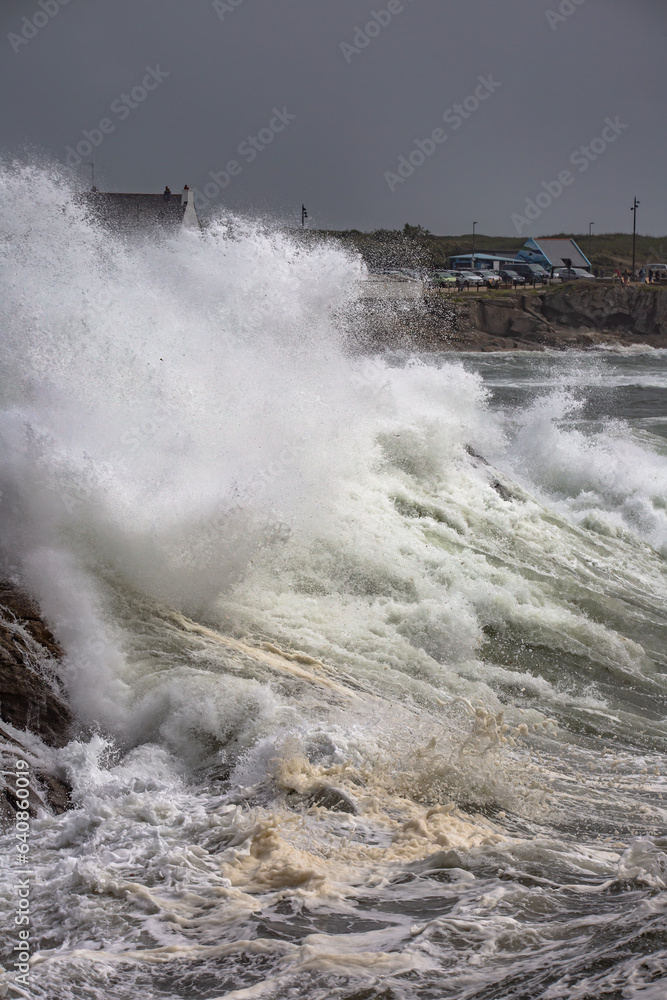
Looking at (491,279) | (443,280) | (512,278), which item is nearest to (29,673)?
(443,280)

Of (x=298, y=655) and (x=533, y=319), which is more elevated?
(x=533, y=319)

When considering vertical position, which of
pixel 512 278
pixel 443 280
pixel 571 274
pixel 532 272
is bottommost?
pixel 443 280

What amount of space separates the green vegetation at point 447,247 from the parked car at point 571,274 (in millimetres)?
9192

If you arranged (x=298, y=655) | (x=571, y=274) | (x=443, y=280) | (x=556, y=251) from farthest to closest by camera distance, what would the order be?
(x=556, y=251), (x=571, y=274), (x=443, y=280), (x=298, y=655)

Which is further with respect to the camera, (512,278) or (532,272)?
(532,272)

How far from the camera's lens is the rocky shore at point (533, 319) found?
1836 inches

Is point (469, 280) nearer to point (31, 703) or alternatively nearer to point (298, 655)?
point (298, 655)

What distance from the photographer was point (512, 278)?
5953cm

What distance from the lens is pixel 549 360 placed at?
45656 mm

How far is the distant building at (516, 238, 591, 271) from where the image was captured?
249 feet

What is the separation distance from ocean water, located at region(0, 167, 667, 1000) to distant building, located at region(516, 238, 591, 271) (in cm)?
6884

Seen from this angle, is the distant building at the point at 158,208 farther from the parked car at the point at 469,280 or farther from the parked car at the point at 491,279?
the parked car at the point at 491,279

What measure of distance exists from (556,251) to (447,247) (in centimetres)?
1179

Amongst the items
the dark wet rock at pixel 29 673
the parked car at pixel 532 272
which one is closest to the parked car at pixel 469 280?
the parked car at pixel 532 272
